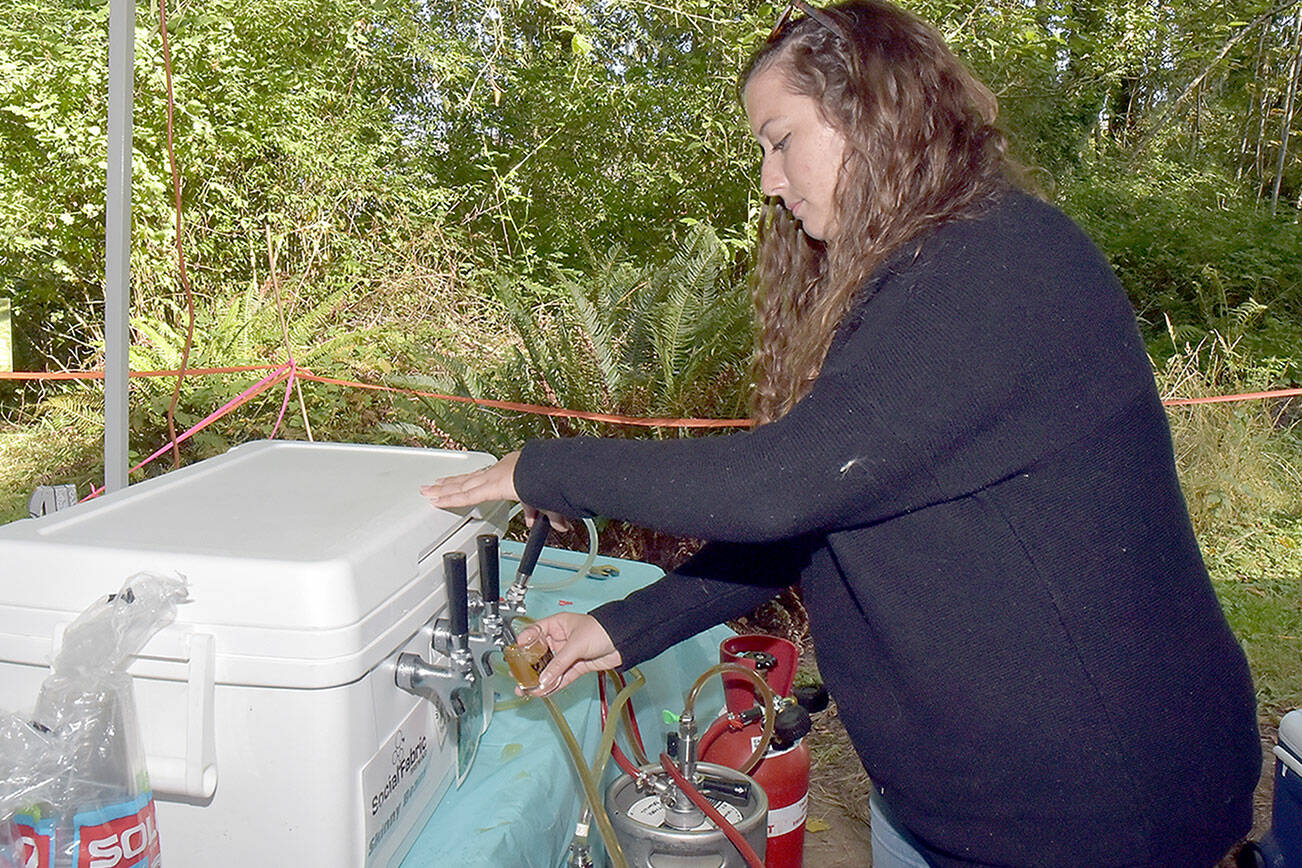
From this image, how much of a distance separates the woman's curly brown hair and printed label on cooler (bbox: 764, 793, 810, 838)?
941 mm

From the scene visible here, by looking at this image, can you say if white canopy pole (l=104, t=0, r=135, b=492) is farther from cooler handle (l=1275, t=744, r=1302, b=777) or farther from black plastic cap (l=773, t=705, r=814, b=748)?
cooler handle (l=1275, t=744, r=1302, b=777)

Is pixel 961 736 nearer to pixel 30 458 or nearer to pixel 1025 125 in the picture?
pixel 30 458

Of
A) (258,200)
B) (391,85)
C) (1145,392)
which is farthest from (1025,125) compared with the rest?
(1145,392)

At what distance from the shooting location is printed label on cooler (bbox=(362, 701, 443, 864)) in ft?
3.17

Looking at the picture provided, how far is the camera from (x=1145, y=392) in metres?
0.99

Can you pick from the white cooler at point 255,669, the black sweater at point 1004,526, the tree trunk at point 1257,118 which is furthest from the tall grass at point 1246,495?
the tree trunk at point 1257,118

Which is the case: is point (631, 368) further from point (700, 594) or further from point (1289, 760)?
point (1289, 760)

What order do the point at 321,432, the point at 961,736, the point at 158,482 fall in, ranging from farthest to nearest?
the point at 321,432 < the point at 158,482 < the point at 961,736

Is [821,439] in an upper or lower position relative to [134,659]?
upper

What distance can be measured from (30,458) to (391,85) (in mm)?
3466

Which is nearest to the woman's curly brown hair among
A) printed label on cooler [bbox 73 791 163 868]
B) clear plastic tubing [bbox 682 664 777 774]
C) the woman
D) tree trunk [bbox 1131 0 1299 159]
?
the woman

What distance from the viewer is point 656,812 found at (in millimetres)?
1342

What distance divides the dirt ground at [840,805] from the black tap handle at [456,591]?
6.31 feet

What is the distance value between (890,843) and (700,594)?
0.37 m
